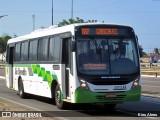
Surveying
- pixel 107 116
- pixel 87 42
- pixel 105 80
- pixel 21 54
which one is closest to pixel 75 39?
pixel 87 42

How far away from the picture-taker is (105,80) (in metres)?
14.3

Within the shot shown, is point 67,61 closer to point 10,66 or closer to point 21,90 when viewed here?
point 21,90

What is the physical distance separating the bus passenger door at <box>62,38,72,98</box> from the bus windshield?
0.65 metres

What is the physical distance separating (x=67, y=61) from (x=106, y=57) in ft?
5.18

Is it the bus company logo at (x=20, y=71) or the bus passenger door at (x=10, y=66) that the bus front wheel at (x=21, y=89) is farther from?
the bus passenger door at (x=10, y=66)

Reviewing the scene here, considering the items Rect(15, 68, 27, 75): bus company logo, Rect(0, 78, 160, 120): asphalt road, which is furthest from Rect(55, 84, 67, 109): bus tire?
Rect(15, 68, 27, 75): bus company logo

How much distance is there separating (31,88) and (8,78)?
4.70m

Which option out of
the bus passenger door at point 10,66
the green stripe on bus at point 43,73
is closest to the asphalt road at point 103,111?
the green stripe on bus at point 43,73

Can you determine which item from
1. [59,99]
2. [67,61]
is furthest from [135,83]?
[59,99]

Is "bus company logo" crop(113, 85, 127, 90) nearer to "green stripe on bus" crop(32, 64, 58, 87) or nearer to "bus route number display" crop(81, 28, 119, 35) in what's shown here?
"bus route number display" crop(81, 28, 119, 35)

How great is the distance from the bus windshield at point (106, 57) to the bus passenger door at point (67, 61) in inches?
25.8

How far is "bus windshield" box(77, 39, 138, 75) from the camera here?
14.4 metres

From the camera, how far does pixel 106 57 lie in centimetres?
1459

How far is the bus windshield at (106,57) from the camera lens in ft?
47.3
